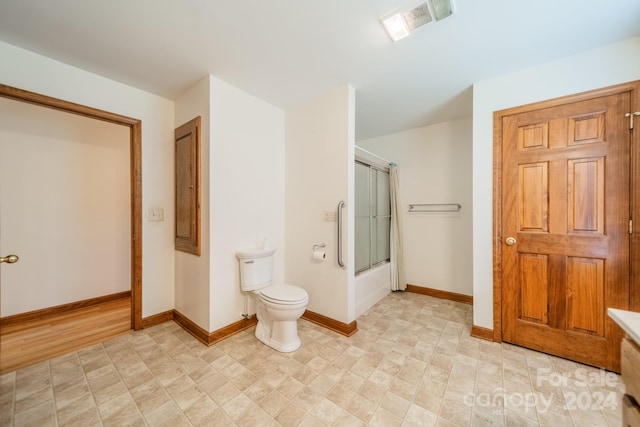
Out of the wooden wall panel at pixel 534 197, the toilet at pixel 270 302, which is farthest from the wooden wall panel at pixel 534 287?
the toilet at pixel 270 302

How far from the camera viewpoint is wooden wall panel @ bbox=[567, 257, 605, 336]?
5.63 ft

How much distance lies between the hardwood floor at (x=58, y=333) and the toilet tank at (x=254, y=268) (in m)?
1.24

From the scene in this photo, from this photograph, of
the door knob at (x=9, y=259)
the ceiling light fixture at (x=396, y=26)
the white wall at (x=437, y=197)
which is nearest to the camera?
the door knob at (x=9, y=259)

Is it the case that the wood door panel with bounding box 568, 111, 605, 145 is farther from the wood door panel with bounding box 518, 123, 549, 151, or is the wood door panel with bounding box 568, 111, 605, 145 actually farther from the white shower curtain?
the white shower curtain

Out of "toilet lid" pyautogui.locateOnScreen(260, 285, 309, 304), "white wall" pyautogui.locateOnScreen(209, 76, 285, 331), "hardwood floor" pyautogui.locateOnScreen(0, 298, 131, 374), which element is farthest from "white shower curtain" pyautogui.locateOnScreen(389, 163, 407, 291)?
"hardwood floor" pyautogui.locateOnScreen(0, 298, 131, 374)

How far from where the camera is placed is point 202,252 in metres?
2.10

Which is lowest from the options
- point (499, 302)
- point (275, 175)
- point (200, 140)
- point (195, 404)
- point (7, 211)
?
point (195, 404)

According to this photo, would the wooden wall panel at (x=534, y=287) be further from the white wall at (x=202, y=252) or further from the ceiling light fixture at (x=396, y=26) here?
the white wall at (x=202, y=252)

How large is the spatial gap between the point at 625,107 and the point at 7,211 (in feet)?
16.9

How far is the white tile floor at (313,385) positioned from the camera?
4.32ft

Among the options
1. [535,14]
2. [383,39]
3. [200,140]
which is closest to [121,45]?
[200,140]

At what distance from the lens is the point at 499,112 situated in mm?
2043

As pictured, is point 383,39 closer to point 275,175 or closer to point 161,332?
point 275,175

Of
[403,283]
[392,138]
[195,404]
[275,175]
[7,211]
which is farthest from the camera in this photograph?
[392,138]
